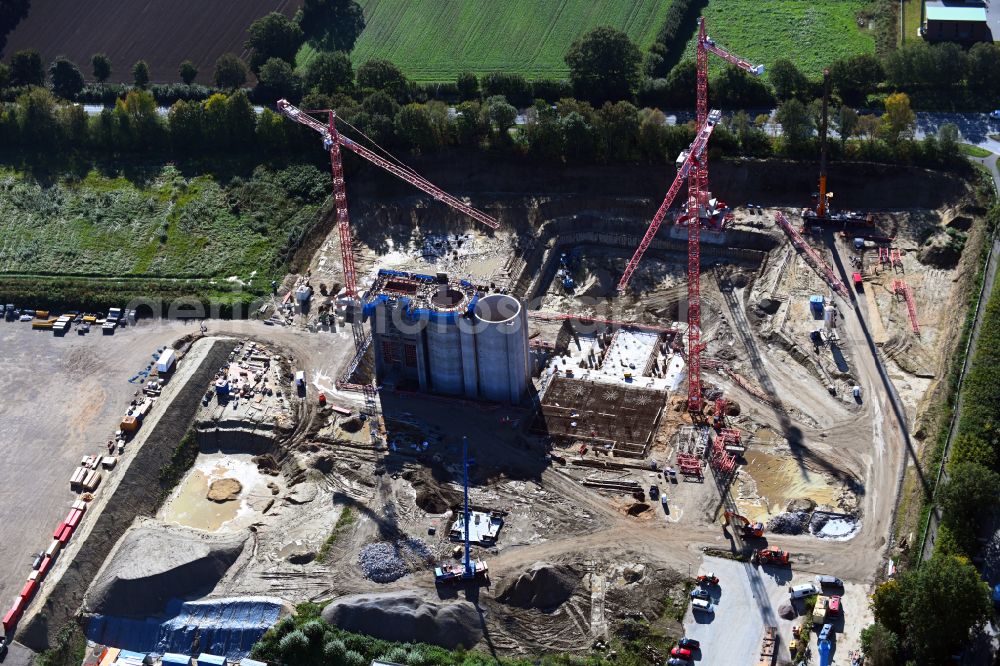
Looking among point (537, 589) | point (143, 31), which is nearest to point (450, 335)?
point (537, 589)

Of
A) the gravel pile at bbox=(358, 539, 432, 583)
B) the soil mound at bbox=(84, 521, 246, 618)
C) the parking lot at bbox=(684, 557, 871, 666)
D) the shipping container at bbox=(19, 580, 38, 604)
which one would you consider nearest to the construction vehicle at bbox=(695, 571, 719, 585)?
the parking lot at bbox=(684, 557, 871, 666)

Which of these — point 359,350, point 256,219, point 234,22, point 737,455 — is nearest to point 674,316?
point 737,455

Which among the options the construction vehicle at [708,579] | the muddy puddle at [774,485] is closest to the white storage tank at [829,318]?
the muddy puddle at [774,485]

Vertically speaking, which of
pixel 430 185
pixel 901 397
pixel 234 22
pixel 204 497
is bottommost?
pixel 204 497

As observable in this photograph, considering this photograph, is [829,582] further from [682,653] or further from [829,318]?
[829,318]

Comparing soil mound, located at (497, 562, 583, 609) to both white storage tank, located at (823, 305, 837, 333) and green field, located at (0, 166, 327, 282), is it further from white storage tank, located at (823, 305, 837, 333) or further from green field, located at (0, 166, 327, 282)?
green field, located at (0, 166, 327, 282)

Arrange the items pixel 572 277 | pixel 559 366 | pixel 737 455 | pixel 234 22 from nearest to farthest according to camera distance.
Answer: pixel 737 455 → pixel 559 366 → pixel 572 277 → pixel 234 22

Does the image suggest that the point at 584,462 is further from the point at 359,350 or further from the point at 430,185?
the point at 430,185

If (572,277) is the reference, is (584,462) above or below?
below
